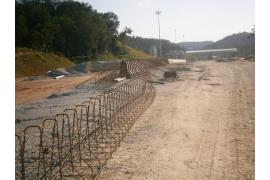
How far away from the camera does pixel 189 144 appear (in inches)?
344

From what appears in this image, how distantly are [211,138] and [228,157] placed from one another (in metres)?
1.51

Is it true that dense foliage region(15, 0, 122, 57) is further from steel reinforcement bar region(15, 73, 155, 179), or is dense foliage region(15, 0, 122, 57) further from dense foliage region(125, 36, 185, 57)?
dense foliage region(125, 36, 185, 57)

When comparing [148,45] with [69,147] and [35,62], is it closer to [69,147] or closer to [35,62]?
[35,62]

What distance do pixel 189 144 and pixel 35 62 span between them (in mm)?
25429

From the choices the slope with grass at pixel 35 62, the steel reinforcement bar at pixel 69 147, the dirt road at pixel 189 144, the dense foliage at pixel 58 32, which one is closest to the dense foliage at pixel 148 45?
the dense foliage at pixel 58 32

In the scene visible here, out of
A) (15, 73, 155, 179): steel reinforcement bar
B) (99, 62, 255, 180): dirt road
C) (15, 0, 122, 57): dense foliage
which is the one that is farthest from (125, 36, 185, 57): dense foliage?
(15, 73, 155, 179): steel reinforcement bar

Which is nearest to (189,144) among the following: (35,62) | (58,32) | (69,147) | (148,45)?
(69,147)

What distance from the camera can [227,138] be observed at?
9.17 meters

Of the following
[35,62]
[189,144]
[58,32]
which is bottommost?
[189,144]

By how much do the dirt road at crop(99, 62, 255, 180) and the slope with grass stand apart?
Result: 57.1ft

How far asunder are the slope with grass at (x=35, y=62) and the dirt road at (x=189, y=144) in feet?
57.1
